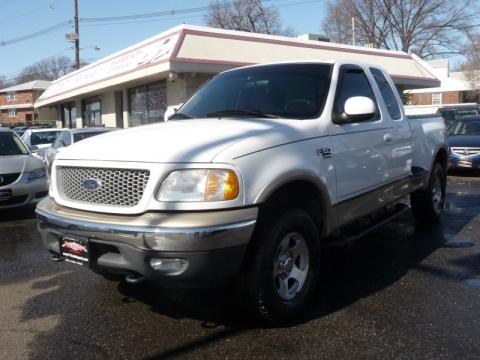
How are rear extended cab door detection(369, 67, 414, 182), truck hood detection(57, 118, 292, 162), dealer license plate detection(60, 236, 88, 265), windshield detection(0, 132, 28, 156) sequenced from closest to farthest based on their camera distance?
truck hood detection(57, 118, 292, 162) → dealer license plate detection(60, 236, 88, 265) → rear extended cab door detection(369, 67, 414, 182) → windshield detection(0, 132, 28, 156)

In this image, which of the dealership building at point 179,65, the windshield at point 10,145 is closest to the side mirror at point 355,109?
the windshield at point 10,145

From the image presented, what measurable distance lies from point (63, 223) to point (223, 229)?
3.93ft

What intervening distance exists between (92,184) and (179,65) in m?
11.3

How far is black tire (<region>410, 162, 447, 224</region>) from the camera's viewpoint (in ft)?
21.9

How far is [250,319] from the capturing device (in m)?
3.88

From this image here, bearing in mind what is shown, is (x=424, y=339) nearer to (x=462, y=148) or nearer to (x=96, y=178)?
(x=96, y=178)

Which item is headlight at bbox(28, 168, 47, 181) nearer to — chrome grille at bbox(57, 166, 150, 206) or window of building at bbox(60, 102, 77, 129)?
chrome grille at bbox(57, 166, 150, 206)

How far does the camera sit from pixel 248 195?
3.28 metres

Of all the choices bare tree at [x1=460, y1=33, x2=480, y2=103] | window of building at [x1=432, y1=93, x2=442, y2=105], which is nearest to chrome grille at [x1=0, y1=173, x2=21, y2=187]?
bare tree at [x1=460, y1=33, x2=480, y2=103]

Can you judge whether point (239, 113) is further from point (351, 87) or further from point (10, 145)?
point (10, 145)

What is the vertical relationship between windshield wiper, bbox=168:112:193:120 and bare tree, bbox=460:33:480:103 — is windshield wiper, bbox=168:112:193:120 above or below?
below

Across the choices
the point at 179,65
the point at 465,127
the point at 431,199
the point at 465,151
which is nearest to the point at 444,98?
the point at 465,127

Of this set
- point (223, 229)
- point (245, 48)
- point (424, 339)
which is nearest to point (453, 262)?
point (424, 339)

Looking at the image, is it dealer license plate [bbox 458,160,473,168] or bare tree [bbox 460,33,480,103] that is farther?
bare tree [bbox 460,33,480,103]
